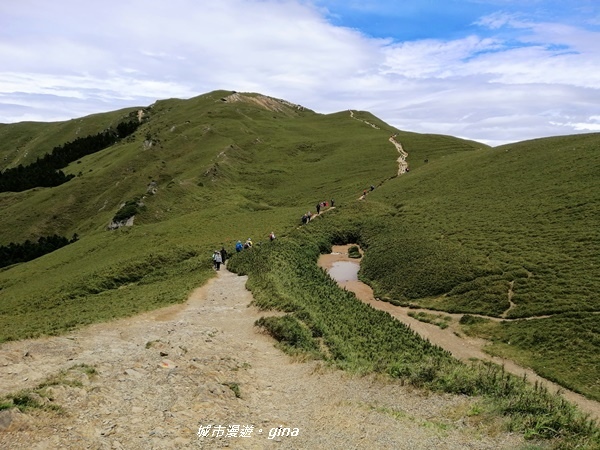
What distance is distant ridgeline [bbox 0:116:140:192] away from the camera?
126750 mm

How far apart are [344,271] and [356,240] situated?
11153 millimetres

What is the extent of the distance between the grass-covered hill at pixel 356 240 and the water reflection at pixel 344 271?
5.81 feet

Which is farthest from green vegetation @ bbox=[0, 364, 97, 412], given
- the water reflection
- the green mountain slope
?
the water reflection

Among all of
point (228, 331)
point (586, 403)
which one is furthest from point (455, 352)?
point (228, 331)

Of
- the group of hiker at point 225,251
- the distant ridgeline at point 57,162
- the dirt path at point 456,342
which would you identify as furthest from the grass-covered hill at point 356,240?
the distant ridgeline at point 57,162

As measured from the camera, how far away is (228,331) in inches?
1014

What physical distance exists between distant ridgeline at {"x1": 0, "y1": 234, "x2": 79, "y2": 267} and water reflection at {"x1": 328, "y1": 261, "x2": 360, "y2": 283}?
186ft

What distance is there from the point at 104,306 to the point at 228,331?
12.5 m

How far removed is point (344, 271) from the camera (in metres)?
47.4

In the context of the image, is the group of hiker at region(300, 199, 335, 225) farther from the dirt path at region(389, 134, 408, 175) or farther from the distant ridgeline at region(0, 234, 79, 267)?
the distant ridgeline at region(0, 234, 79, 267)

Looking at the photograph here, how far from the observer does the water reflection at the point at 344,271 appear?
148ft

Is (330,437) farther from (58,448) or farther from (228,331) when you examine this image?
(228,331)

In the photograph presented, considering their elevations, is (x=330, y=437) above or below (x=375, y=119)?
below

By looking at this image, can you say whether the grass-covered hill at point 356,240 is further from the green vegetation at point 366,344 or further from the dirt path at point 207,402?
the dirt path at point 207,402
